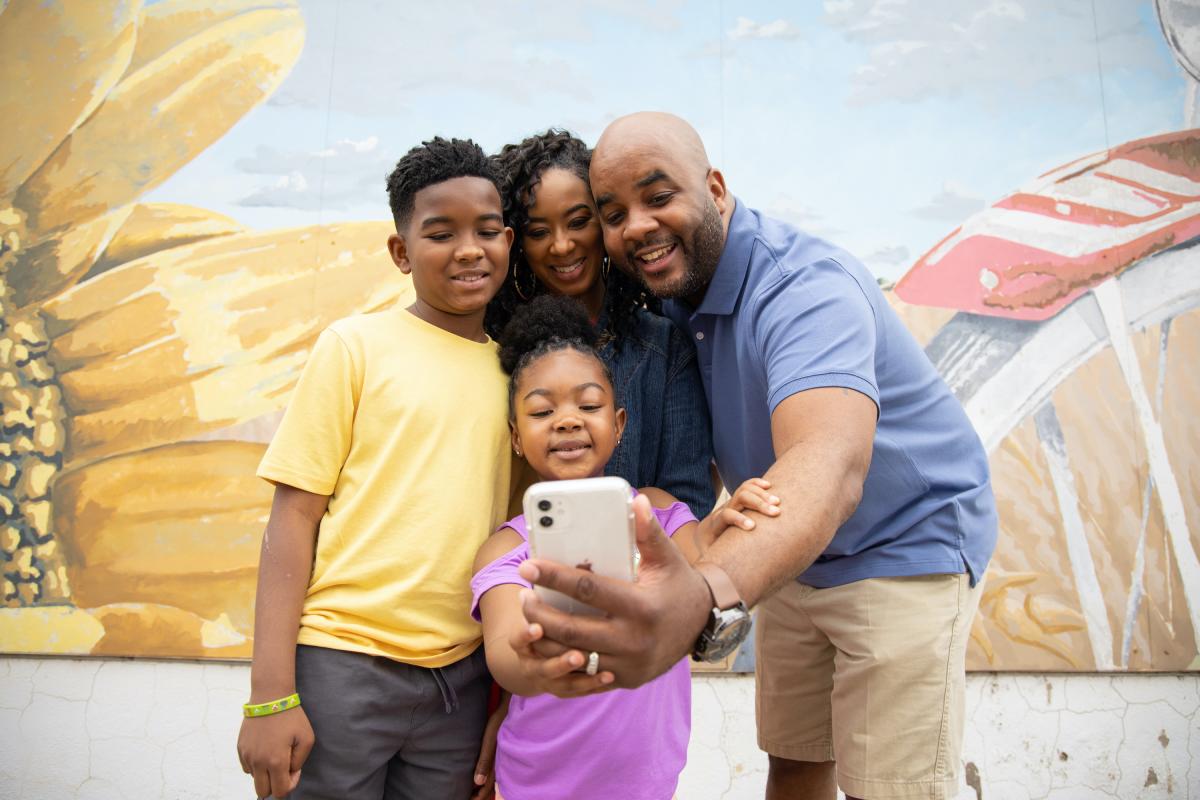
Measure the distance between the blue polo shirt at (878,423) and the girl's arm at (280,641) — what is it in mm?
869

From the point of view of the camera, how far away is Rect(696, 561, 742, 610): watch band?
3.17ft

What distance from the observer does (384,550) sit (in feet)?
4.57

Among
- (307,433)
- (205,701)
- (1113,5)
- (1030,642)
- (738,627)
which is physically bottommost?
(205,701)

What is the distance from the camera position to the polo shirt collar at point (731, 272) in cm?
163

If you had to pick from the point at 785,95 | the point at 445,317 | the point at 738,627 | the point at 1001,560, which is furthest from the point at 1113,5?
the point at 738,627

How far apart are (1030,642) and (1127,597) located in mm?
381

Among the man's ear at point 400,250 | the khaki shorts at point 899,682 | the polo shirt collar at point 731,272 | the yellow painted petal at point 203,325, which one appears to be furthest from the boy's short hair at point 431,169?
the yellow painted petal at point 203,325

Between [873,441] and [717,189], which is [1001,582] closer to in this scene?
[873,441]

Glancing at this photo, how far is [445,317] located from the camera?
5.27ft

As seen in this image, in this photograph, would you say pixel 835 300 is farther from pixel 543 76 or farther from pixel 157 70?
pixel 157 70

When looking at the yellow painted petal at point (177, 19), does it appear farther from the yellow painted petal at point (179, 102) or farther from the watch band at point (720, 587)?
the watch band at point (720, 587)

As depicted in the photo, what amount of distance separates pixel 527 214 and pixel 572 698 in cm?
107

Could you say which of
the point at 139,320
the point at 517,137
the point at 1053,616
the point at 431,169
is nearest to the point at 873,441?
the point at 431,169

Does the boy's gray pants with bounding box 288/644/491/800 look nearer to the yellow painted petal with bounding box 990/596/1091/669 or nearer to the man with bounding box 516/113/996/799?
the man with bounding box 516/113/996/799
